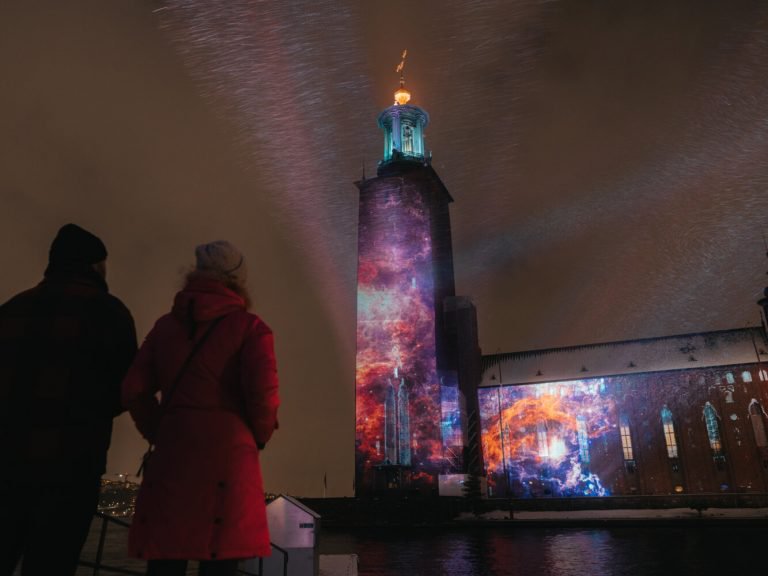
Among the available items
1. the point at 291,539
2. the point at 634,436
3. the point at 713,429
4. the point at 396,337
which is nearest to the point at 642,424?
the point at 634,436

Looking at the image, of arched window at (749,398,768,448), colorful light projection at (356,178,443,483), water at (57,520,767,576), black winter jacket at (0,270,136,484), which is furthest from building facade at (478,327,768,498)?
black winter jacket at (0,270,136,484)

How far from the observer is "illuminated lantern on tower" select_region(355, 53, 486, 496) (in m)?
42.3

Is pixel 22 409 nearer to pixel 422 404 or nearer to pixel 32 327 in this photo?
pixel 32 327

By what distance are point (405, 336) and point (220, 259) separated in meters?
42.2

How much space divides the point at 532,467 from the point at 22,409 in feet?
159

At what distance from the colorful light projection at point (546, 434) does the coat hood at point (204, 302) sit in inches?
1847

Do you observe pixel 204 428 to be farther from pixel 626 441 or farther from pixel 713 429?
pixel 713 429

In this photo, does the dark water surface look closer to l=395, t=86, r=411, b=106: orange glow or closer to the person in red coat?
the person in red coat

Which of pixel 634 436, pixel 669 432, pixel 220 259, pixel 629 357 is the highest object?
pixel 629 357

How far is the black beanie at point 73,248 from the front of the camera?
3.21 meters

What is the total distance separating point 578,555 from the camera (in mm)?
12477

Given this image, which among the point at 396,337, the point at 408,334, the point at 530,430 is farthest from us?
the point at 530,430

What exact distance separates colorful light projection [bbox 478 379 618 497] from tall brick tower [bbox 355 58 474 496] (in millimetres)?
4777

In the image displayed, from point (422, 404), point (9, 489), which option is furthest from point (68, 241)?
point (422, 404)
